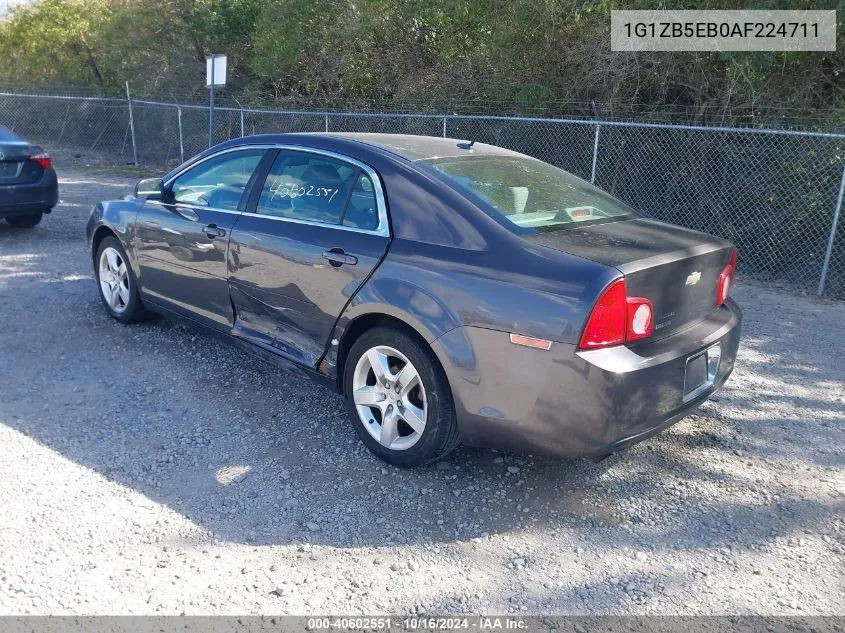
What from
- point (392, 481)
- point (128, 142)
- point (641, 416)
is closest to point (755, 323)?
point (641, 416)

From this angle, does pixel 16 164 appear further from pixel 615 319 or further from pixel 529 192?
pixel 615 319

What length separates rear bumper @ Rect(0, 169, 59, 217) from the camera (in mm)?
8664

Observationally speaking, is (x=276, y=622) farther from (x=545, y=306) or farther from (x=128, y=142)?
(x=128, y=142)

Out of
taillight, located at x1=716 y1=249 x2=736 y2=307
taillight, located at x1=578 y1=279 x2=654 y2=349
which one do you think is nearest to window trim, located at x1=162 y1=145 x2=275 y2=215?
taillight, located at x1=578 y1=279 x2=654 y2=349

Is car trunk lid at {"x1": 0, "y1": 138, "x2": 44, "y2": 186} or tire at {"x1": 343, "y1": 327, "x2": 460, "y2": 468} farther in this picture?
car trunk lid at {"x1": 0, "y1": 138, "x2": 44, "y2": 186}

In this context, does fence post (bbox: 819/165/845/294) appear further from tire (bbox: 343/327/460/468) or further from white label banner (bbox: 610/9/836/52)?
tire (bbox: 343/327/460/468)

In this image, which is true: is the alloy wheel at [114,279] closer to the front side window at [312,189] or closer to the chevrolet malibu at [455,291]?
the chevrolet malibu at [455,291]

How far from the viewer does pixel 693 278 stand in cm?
365

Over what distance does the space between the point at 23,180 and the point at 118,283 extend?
12.8 ft

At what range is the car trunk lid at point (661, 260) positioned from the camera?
3.34 meters

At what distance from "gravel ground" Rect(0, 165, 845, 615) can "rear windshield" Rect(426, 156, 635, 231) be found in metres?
1.30

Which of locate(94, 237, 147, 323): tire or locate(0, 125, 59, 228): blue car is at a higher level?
locate(0, 125, 59, 228): blue car

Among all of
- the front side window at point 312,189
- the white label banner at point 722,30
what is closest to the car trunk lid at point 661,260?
the front side window at point 312,189

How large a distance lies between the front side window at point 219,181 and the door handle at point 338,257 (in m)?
1.03
